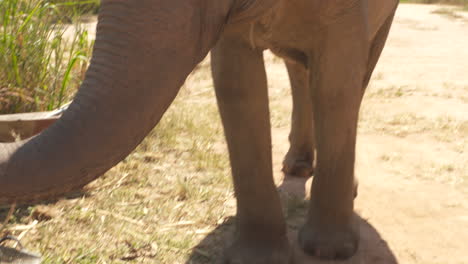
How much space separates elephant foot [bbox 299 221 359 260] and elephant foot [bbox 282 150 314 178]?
109 cm

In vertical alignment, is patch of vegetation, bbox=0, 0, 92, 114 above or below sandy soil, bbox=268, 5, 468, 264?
above

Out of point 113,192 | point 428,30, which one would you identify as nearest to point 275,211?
point 113,192

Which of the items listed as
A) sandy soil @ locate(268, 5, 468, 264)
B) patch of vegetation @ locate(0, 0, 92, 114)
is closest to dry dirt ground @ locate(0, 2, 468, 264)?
sandy soil @ locate(268, 5, 468, 264)

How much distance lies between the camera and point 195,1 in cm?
197

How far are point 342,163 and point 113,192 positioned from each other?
1.40 m

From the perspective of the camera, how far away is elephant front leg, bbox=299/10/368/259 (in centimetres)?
291

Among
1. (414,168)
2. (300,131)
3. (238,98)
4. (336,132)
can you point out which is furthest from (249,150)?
(414,168)

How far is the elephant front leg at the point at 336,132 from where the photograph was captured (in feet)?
9.53

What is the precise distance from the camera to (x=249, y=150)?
3.07 m

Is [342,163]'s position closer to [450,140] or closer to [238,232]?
[238,232]

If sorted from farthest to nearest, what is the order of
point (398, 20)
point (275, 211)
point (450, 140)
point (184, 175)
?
point (398, 20)
point (450, 140)
point (184, 175)
point (275, 211)

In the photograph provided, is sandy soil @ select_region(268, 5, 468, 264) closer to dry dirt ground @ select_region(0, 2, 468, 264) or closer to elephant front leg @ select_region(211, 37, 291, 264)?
dry dirt ground @ select_region(0, 2, 468, 264)

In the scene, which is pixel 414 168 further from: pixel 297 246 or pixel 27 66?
pixel 27 66

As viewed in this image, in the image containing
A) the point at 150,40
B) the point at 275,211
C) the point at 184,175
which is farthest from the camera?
the point at 184,175
